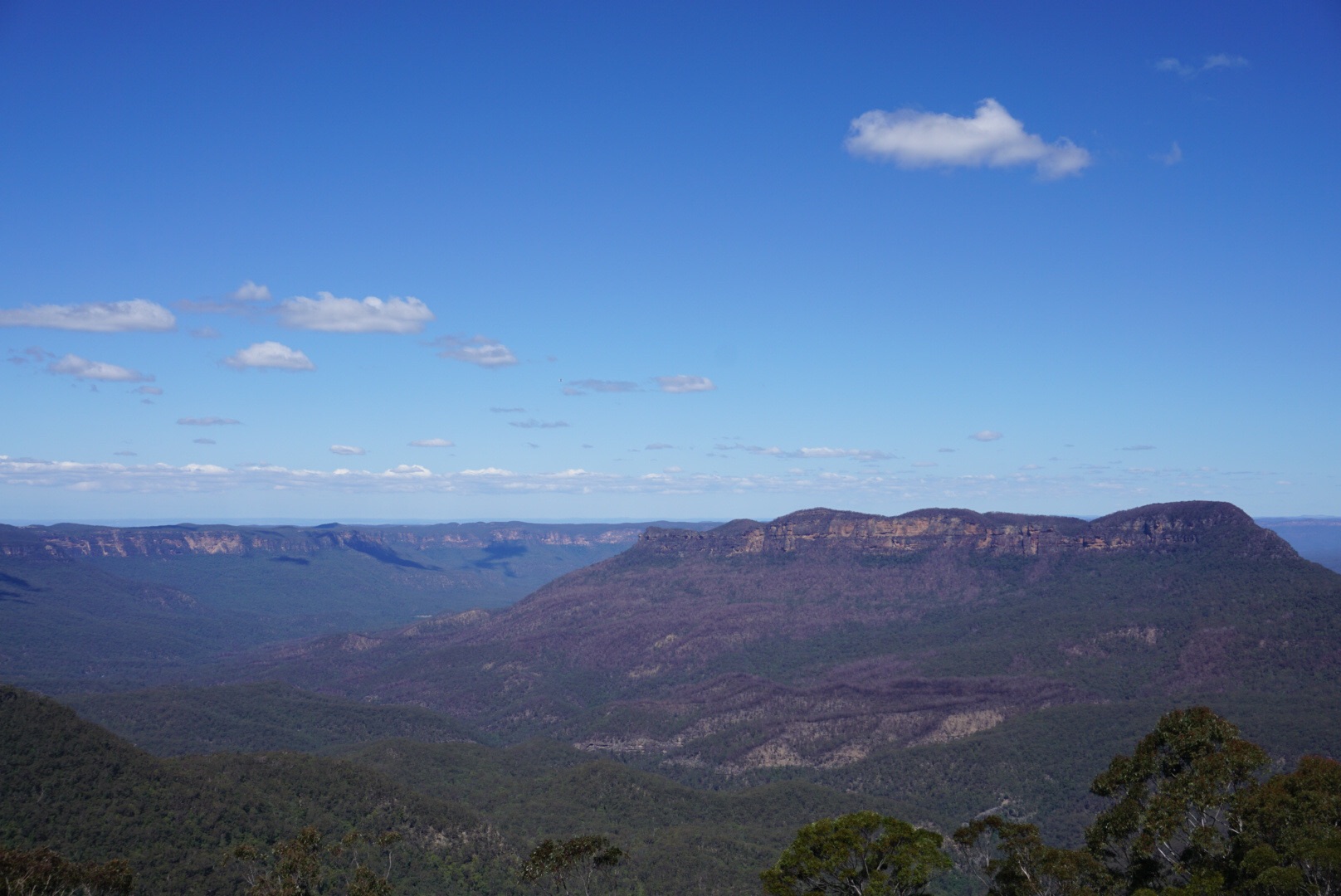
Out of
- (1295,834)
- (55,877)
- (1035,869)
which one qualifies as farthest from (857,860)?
(55,877)

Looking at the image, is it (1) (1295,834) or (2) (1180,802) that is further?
(2) (1180,802)

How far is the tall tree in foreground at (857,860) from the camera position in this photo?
4091 centimetres

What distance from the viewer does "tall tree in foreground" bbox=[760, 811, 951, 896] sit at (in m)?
40.9

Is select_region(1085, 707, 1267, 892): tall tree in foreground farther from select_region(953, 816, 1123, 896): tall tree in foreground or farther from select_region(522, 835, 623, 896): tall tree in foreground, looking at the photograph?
select_region(522, 835, 623, 896): tall tree in foreground

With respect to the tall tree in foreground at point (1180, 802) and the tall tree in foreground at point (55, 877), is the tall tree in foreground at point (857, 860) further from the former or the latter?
the tall tree in foreground at point (55, 877)

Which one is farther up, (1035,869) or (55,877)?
(1035,869)

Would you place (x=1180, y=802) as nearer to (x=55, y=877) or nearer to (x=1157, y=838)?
(x=1157, y=838)

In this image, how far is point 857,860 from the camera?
140 ft

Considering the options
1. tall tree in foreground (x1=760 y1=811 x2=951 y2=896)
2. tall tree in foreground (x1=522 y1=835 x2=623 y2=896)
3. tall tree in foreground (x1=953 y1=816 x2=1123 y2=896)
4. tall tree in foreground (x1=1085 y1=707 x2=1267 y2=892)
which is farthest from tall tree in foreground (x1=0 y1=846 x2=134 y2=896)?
tall tree in foreground (x1=1085 y1=707 x2=1267 y2=892)

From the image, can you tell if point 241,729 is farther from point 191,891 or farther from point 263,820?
point 191,891

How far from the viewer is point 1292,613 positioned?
19312 cm

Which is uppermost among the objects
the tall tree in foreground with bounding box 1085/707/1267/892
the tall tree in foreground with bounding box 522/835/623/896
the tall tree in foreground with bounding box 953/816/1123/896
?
the tall tree in foreground with bounding box 1085/707/1267/892

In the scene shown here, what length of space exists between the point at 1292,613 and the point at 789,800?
126 meters

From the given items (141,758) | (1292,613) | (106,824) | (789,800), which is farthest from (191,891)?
(1292,613)
